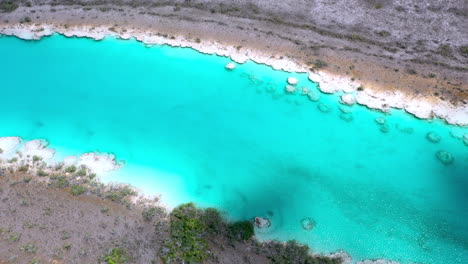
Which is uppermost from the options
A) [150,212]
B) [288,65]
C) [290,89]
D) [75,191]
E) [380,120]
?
[288,65]

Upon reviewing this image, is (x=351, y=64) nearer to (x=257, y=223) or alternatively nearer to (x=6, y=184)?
(x=257, y=223)

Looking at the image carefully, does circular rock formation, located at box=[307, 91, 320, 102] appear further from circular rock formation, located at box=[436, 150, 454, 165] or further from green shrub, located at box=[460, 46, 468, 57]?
green shrub, located at box=[460, 46, 468, 57]

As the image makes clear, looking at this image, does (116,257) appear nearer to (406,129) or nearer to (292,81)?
(292,81)

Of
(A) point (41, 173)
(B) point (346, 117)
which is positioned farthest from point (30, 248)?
(B) point (346, 117)

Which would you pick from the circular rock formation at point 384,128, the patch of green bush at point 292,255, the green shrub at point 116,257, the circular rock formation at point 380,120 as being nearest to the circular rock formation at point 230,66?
the circular rock formation at point 380,120

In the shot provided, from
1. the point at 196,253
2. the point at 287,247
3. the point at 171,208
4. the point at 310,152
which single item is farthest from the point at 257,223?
the point at 310,152
